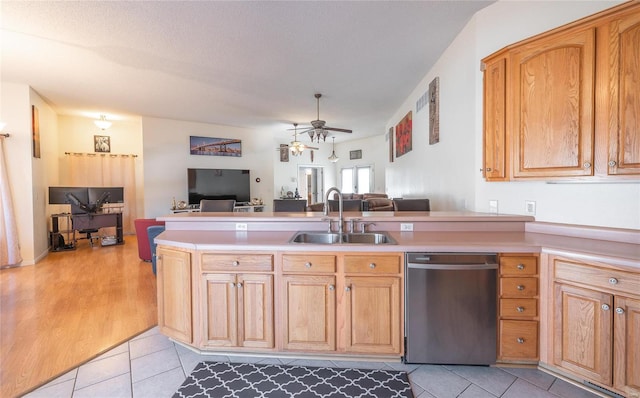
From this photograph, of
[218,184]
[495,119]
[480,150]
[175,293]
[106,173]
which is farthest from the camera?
[218,184]

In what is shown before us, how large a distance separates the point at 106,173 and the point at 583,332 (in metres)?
8.57

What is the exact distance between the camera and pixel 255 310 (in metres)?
1.93

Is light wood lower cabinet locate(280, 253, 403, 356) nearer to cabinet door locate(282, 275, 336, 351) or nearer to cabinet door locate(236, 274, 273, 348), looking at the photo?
cabinet door locate(282, 275, 336, 351)

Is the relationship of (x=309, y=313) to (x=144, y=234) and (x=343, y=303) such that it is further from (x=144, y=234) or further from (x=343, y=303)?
(x=144, y=234)

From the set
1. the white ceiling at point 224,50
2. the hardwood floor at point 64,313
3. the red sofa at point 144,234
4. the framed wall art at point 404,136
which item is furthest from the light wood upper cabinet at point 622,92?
the red sofa at point 144,234

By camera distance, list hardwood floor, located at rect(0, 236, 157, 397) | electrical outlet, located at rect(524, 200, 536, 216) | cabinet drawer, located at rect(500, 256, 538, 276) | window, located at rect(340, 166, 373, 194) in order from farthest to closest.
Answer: window, located at rect(340, 166, 373, 194), electrical outlet, located at rect(524, 200, 536, 216), hardwood floor, located at rect(0, 236, 157, 397), cabinet drawer, located at rect(500, 256, 538, 276)

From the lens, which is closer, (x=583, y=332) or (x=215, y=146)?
(x=583, y=332)

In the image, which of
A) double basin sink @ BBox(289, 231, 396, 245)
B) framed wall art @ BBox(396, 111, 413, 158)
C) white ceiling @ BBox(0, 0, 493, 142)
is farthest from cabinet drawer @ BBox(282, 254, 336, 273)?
framed wall art @ BBox(396, 111, 413, 158)

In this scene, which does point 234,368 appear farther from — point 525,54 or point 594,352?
point 525,54

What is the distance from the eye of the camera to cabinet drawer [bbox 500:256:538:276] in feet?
5.87

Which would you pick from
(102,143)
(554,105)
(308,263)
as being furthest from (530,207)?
(102,143)

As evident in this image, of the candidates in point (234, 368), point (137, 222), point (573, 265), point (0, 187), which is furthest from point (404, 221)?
point (0, 187)

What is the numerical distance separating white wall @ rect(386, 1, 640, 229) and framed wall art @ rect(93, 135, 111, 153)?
7.29m

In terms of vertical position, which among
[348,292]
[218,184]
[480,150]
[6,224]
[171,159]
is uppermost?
[171,159]
